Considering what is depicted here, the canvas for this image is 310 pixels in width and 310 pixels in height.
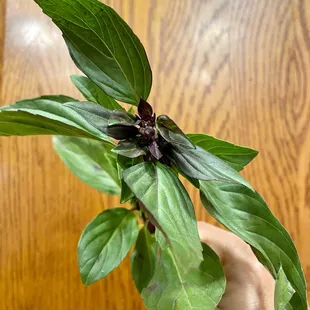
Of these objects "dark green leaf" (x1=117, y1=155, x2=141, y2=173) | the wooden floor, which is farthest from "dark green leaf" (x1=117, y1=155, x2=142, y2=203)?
the wooden floor

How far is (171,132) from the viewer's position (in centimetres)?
42

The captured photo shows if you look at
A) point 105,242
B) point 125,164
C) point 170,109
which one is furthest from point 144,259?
point 170,109

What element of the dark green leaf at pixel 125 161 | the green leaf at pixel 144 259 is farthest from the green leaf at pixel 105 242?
the dark green leaf at pixel 125 161

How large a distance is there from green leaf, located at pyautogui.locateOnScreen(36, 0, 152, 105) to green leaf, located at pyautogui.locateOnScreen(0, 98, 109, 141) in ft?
0.12

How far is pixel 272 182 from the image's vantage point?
2.39 feet

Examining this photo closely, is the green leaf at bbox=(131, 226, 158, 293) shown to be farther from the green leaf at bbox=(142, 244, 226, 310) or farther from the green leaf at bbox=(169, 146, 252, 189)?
the green leaf at bbox=(169, 146, 252, 189)

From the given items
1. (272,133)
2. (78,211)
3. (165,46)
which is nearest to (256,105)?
(272,133)

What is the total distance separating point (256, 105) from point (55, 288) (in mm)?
379

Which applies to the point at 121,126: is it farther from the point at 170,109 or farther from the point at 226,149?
the point at 170,109

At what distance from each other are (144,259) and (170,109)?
0.86 ft

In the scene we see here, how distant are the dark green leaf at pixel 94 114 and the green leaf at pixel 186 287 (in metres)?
0.14

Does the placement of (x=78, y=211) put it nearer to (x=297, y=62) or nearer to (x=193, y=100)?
(x=193, y=100)

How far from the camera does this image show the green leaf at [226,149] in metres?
0.47

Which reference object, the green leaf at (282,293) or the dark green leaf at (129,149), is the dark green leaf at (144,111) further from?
the green leaf at (282,293)
